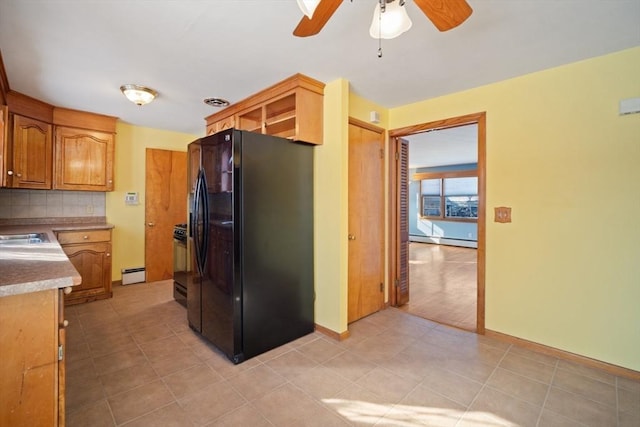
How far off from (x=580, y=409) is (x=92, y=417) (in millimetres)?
2913

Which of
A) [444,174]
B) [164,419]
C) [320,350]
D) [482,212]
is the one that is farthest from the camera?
[444,174]

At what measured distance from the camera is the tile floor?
168cm

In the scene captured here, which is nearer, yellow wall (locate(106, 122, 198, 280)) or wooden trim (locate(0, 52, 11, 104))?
wooden trim (locate(0, 52, 11, 104))

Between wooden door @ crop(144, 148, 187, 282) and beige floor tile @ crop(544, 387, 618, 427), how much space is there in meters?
4.73

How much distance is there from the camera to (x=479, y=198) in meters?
2.75

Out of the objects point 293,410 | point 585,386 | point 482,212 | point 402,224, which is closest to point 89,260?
point 293,410

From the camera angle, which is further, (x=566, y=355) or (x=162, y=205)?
(x=162, y=205)

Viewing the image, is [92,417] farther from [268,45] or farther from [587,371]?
[587,371]

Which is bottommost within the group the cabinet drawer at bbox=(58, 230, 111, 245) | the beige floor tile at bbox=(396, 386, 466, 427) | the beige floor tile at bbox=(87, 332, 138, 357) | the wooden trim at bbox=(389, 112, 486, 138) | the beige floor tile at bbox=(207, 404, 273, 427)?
the beige floor tile at bbox=(396, 386, 466, 427)

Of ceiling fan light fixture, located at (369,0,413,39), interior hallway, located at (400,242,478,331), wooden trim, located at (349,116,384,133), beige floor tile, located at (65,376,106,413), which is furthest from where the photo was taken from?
interior hallway, located at (400,242,478,331)

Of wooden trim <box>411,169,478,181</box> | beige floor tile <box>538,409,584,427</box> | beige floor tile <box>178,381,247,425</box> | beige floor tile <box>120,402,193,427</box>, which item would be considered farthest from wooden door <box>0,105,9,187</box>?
wooden trim <box>411,169,478,181</box>

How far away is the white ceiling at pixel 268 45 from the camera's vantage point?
1.66 meters

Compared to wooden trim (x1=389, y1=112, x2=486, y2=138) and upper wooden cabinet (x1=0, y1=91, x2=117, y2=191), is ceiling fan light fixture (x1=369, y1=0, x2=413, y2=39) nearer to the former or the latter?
wooden trim (x1=389, y1=112, x2=486, y2=138)

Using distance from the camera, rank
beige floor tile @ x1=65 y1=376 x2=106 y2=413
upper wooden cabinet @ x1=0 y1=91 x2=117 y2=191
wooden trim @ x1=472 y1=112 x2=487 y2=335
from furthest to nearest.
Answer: upper wooden cabinet @ x1=0 y1=91 x2=117 y2=191, wooden trim @ x1=472 y1=112 x2=487 y2=335, beige floor tile @ x1=65 y1=376 x2=106 y2=413
